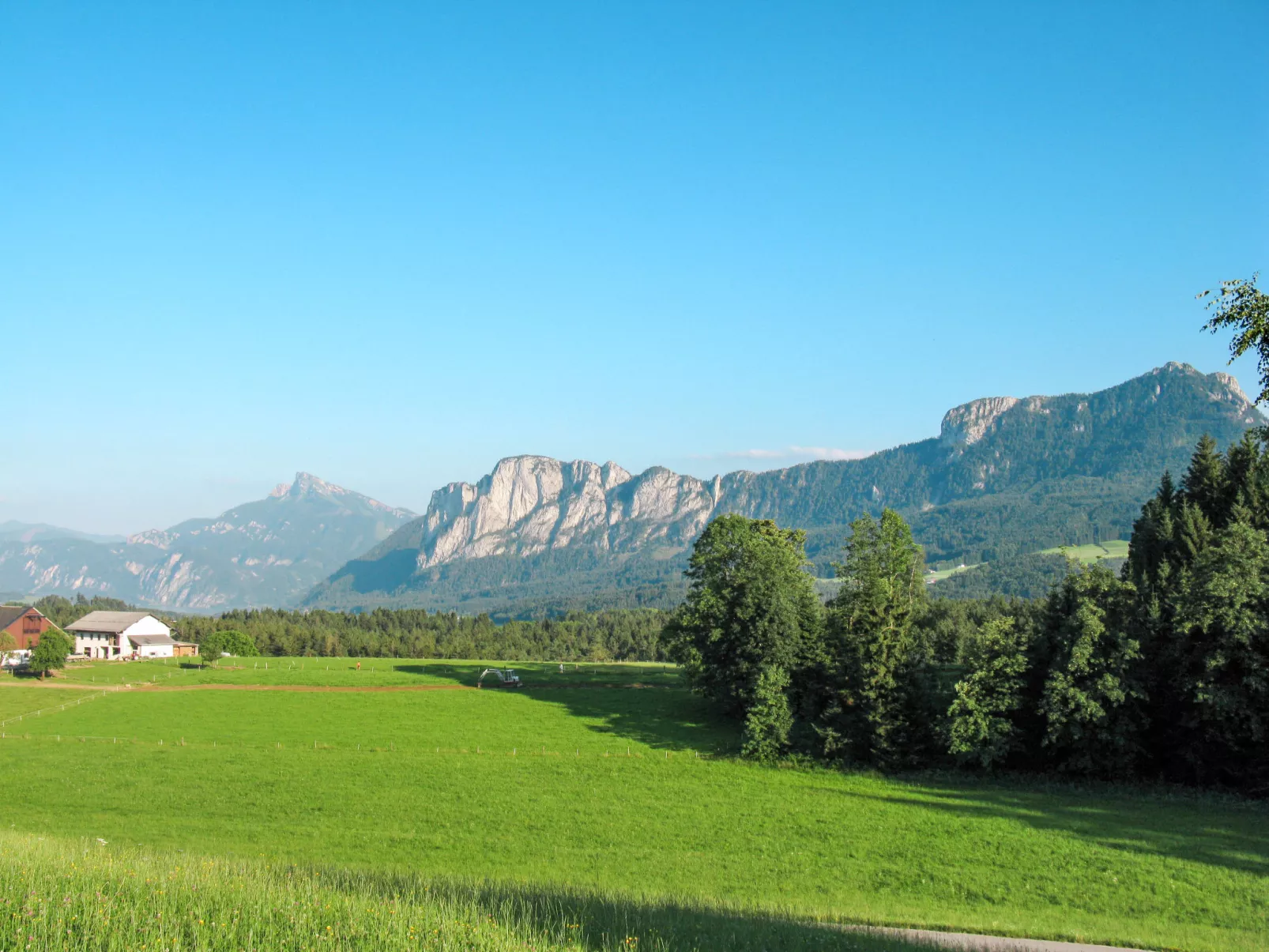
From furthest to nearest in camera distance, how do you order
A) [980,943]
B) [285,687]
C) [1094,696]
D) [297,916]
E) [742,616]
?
[285,687] < [742,616] < [1094,696] < [980,943] < [297,916]

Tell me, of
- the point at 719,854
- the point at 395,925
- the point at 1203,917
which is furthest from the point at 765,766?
the point at 395,925

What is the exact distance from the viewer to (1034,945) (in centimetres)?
1886

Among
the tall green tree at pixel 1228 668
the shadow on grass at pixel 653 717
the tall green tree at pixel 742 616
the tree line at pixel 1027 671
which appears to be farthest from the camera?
the tall green tree at pixel 742 616

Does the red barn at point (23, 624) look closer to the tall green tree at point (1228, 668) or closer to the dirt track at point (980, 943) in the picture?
the dirt track at point (980, 943)

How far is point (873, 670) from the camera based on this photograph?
45.7m

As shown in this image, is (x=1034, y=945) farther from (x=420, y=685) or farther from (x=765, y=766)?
(x=420, y=685)

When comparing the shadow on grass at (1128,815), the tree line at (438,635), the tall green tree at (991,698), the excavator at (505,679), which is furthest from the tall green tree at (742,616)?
the tree line at (438,635)

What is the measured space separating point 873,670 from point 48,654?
75.6 m

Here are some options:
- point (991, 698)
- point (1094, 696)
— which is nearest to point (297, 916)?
point (991, 698)

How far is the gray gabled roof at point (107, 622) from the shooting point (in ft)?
398

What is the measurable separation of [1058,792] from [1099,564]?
1247cm

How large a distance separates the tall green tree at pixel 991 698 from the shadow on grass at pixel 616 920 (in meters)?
23.8

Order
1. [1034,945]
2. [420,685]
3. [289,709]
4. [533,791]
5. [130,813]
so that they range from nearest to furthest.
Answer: [1034,945]
[130,813]
[533,791]
[289,709]
[420,685]

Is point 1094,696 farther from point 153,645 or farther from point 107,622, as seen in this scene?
point 107,622
